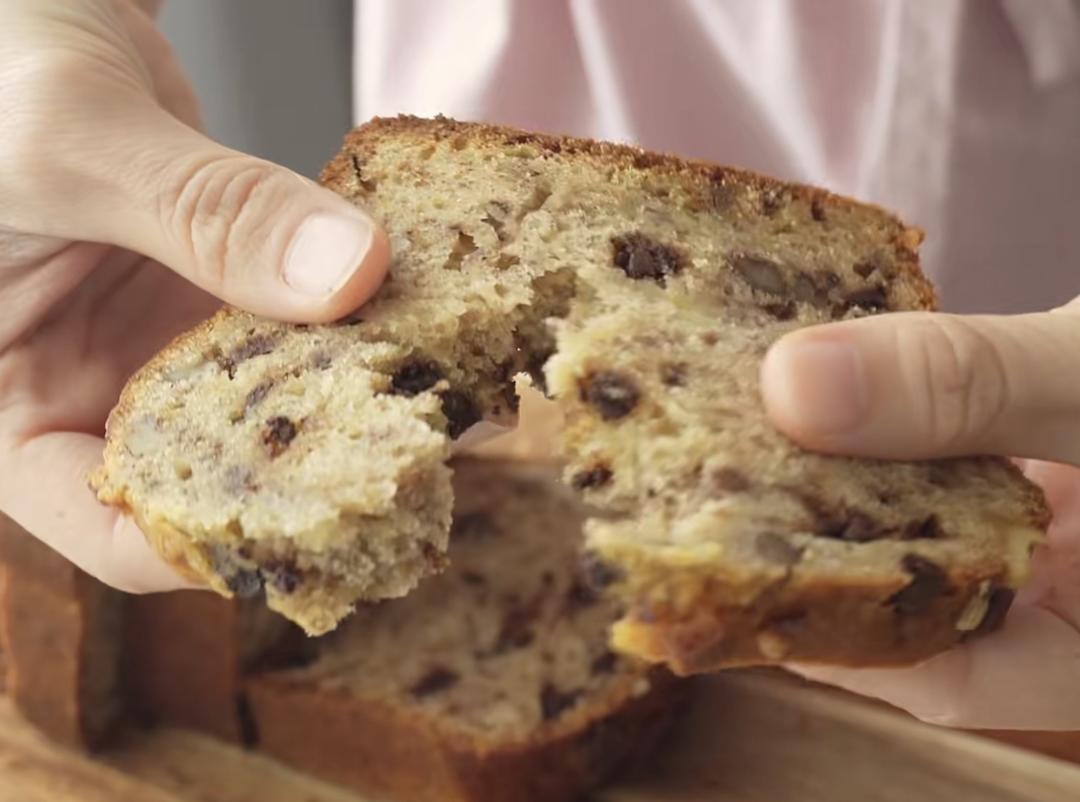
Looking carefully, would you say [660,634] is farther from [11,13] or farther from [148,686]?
[148,686]

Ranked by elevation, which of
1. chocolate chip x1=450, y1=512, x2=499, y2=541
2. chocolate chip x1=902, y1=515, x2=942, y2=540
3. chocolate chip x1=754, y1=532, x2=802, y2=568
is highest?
chocolate chip x1=754, y1=532, x2=802, y2=568

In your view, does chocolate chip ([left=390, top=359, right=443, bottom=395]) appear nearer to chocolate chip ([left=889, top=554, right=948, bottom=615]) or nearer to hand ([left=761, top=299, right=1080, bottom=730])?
hand ([left=761, top=299, right=1080, bottom=730])

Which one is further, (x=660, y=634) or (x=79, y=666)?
(x=79, y=666)

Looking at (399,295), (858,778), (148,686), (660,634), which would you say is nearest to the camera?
(660,634)

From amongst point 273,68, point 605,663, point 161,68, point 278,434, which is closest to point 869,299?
point 278,434

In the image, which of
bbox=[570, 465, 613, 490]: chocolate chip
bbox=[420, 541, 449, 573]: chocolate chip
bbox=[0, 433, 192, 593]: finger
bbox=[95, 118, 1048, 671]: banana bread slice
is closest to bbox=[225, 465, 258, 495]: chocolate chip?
bbox=[95, 118, 1048, 671]: banana bread slice

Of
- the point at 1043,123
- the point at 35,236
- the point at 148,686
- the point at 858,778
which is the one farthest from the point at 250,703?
the point at 1043,123

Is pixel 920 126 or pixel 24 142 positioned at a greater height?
pixel 920 126
